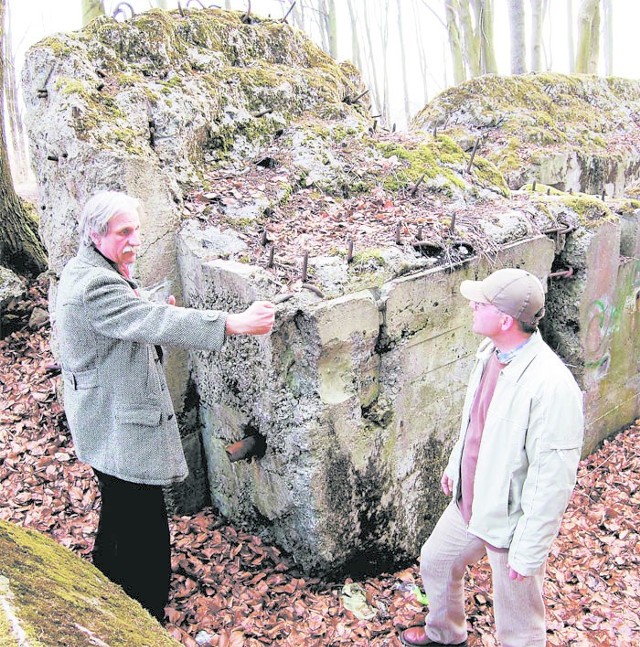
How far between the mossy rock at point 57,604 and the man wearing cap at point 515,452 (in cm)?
152

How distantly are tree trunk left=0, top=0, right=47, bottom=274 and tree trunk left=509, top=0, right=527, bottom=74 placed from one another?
13180mm

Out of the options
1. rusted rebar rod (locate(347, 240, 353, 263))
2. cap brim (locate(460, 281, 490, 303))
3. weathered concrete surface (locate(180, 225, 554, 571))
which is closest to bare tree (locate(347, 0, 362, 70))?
weathered concrete surface (locate(180, 225, 554, 571))

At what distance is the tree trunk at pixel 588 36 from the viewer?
16.8 metres

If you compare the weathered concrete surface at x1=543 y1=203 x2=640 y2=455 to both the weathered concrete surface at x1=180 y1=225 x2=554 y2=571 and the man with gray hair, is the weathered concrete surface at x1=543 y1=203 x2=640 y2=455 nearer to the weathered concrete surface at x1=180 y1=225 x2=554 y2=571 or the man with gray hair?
the weathered concrete surface at x1=180 y1=225 x2=554 y2=571

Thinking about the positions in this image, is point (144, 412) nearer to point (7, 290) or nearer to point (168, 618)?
point (168, 618)

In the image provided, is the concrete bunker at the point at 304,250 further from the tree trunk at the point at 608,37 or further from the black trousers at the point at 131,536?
the tree trunk at the point at 608,37

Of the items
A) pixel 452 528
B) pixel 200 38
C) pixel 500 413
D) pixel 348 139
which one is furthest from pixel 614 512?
pixel 200 38

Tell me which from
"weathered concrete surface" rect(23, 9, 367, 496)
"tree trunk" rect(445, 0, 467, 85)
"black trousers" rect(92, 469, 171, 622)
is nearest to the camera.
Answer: "black trousers" rect(92, 469, 171, 622)

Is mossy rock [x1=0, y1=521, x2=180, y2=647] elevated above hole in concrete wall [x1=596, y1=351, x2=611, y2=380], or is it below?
above

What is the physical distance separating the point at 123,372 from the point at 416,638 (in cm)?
220

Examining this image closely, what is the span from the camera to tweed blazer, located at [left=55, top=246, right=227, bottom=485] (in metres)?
2.71

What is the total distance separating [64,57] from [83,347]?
2495mm

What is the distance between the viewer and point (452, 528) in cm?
312

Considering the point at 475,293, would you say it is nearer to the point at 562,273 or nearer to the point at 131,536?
the point at 131,536
